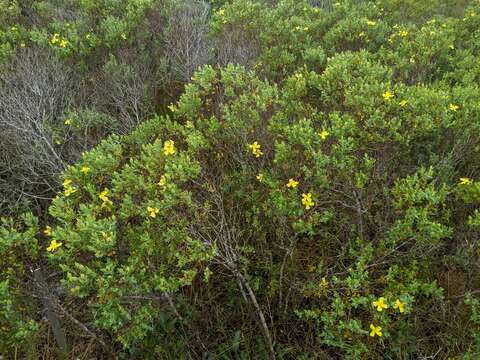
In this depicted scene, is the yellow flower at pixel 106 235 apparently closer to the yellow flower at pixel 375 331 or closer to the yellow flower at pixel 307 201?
the yellow flower at pixel 307 201

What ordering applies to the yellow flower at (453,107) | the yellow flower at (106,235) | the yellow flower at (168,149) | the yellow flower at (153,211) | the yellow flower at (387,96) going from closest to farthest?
the yellow flower at (106,235)
the yellow flower at (153,211)
the yellow flower at (168,149)
the yellow flower at (387,96)
the yellow flower at (453,107)

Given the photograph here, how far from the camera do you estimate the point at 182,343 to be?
9.06ft

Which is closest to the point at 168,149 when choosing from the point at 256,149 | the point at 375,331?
the point at 256,149

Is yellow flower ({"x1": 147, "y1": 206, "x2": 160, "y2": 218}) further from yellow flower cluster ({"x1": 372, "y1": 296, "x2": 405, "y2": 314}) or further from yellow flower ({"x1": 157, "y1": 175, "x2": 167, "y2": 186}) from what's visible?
yellow flower cluster ({"x1": 372, "y1": 296, "x2": 405, "y2": 314})

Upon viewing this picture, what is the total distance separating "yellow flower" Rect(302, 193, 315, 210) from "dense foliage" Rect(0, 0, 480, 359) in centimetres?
1

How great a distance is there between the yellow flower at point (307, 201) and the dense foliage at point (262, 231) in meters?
0.01

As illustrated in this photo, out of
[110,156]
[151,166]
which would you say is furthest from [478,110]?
[110,156]

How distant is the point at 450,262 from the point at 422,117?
3.71 ft

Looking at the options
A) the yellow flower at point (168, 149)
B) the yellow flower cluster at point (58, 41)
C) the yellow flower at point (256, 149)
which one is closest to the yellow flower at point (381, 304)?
the yellow flower at point (256, 149)

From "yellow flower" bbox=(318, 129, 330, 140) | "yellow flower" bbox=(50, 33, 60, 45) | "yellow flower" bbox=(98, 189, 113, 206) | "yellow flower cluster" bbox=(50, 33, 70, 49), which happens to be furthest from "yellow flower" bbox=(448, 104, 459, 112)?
"yellow flower" bbox=(50, 33, 60, 45)

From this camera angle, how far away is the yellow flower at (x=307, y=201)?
2392 millimetres

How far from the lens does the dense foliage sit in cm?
227

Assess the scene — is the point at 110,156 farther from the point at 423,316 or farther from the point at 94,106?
the point at 423,316

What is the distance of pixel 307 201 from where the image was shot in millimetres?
2406
